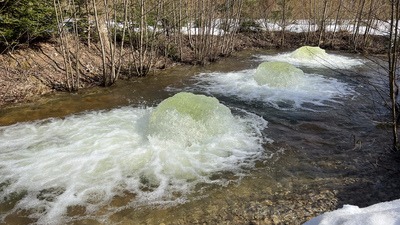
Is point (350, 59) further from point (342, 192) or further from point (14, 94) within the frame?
point (14, 94)

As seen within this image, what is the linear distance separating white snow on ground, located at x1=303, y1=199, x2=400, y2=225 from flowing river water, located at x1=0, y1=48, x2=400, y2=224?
148 centimetres

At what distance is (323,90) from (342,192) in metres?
6.67

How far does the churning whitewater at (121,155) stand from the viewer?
15.3 feet

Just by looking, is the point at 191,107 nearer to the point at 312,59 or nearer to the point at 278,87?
the point at 278,87

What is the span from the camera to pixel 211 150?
614 centimetres

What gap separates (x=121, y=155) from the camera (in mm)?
5875

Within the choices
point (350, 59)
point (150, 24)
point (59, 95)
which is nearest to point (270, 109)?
point (59, 95)

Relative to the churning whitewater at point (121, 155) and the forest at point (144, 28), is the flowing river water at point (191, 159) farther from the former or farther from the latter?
the forest at point (144, 28)

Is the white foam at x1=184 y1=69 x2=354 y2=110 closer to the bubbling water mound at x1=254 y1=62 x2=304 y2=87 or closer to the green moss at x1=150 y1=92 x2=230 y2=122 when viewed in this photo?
the bubbling water mound at x1=254 y1=62 x2=304 y2=87

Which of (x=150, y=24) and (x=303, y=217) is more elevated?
(x=150, y=24)

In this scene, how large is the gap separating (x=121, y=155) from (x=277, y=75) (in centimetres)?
702

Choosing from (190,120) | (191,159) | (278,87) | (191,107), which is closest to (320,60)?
(278,87)

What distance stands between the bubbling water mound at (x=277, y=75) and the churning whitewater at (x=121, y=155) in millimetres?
3299

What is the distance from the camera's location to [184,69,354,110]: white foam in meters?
9.34
